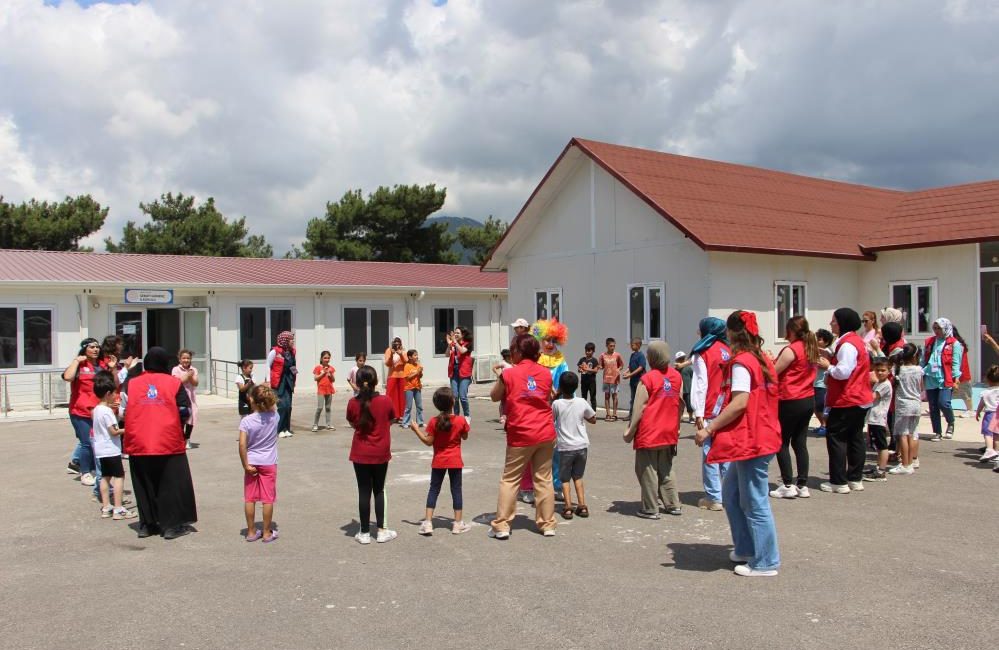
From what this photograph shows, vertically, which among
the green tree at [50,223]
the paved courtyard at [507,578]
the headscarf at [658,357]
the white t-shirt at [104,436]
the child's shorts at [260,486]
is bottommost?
the paved courtyard at [507,578]

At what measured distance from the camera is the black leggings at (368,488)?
654cm

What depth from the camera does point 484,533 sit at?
6789 mm

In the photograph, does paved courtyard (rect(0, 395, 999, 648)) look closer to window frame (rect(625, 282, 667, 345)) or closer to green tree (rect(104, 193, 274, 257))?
window frame (rect(625, 282, 667, 345))

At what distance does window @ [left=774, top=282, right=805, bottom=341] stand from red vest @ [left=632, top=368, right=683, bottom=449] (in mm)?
9151

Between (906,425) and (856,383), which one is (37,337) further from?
(906,425)

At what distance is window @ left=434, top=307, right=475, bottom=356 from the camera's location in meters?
24.6

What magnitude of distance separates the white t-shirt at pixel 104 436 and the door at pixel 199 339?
1332cm

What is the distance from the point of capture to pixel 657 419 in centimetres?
720

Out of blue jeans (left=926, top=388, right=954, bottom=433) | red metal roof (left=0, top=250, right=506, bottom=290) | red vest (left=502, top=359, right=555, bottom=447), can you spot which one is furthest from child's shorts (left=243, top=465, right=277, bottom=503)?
red metal roof (left=0, top=250, right=506, bottom=290)

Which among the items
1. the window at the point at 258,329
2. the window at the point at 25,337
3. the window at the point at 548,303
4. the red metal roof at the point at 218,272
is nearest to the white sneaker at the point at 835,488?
the window at the point at 548,303

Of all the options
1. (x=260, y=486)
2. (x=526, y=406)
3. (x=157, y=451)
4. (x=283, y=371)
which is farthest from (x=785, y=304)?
(x=157, y=451)

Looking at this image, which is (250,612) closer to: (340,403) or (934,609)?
(934,609)

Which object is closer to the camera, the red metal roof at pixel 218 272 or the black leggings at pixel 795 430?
the black leggings at pixel 795 430

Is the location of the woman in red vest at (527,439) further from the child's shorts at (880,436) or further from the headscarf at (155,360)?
the child's shorts at (880,436)
